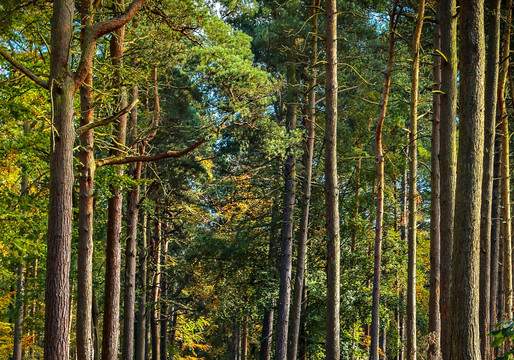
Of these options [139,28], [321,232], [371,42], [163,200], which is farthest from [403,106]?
[139,28]

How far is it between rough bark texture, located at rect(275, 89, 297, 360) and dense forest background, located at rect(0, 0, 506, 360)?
6cm

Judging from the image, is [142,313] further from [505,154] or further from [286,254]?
[505,154]

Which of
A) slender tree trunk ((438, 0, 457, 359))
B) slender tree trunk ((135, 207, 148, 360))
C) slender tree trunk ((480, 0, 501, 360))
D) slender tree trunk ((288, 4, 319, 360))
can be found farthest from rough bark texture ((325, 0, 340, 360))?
slender tree trunk ((135, 207, 148, 360))

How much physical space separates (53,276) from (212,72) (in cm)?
466

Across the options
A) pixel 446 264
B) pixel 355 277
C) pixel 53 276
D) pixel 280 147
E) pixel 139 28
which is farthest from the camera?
pixel 355 277

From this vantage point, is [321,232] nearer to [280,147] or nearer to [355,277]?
[355,277]

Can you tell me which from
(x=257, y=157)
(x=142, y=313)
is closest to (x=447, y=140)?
(x=257, y=157)

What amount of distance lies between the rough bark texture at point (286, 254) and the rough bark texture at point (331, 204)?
373 cm

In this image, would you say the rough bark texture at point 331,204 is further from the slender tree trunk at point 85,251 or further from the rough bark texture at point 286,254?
the slender tree trunk at point 85,251

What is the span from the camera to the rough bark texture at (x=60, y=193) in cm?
613

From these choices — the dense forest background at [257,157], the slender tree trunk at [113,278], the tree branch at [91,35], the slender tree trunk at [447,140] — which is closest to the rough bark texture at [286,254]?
the dense forest background at [257,157]

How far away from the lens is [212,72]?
9.18 meters

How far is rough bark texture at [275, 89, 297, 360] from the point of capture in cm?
1394

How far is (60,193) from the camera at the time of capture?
6.33 meters
